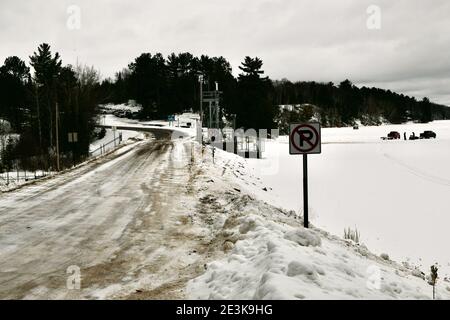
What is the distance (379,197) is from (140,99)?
285ft

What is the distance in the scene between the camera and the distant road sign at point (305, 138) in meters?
8.97

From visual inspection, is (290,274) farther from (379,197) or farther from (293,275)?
(379,197)

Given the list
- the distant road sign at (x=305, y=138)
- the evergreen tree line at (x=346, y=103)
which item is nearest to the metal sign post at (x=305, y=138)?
the distant road sign at (x=305, y=138)

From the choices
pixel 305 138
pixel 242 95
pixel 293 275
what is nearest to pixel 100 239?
pixel 305 138

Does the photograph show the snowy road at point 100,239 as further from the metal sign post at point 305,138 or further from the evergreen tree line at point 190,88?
the evergreen tree line at point 190,88

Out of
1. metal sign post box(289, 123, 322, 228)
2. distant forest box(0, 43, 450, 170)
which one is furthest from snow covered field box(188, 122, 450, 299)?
distant forest box(0, 43, 450, 170)

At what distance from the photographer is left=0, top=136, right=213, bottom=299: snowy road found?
6.90 metres

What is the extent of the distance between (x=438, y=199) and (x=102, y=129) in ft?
191

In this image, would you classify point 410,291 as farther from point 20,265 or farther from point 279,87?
point 279,87

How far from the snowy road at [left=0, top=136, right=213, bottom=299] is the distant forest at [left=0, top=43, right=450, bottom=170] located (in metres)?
14.0

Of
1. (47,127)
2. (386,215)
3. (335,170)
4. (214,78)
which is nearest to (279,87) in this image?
(214,78)

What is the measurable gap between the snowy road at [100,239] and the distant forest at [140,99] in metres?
14.0

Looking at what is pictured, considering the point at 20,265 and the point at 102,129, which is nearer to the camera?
the point at 20,265

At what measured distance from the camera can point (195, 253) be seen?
8680 millimetres
